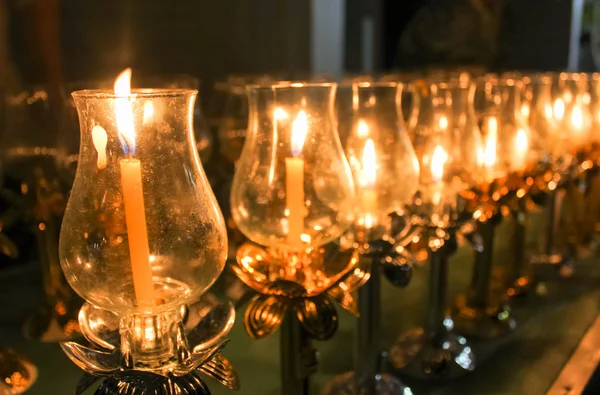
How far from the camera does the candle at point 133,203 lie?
1.23ft

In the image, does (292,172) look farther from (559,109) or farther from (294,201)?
(559,109)

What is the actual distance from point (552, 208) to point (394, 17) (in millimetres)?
1376

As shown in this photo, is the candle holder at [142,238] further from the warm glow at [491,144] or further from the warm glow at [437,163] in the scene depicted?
the warm glow at [491,144]

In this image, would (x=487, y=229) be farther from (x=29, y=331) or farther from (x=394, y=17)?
(x=394, y=17)

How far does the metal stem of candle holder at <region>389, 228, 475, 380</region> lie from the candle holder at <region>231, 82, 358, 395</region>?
0.69 feet

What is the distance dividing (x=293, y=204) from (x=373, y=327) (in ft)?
0.67

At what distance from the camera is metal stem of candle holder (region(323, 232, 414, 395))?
0.63 meters

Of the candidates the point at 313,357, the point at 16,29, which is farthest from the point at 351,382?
the point at 16,29

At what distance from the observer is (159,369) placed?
400 millimetres

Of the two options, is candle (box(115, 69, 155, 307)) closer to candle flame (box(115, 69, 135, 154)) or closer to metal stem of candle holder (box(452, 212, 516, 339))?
candle flame (box(115, 69, 135, 154))

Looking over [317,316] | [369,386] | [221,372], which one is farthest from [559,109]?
[221,372]

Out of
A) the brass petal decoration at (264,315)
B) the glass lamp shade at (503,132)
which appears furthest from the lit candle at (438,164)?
the brass petal decoration at (264,315)

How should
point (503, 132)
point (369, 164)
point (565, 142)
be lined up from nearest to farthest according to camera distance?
point (369, 164) → point (503, 132) → point (565, 142)

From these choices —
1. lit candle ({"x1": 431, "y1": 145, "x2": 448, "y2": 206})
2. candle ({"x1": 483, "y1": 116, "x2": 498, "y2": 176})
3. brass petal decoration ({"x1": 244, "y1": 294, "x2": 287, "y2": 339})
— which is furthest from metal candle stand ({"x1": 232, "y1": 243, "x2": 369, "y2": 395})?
candle ({"x1": 483, "y1": 116, "x2": 498, "y2": 176})
